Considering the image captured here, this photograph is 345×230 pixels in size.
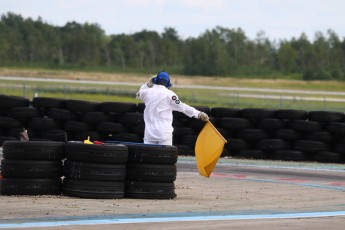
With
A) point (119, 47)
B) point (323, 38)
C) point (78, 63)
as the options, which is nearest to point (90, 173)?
point (78, 63)

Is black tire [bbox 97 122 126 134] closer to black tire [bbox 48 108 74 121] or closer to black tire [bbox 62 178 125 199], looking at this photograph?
black tire [bbox 48 108 74 121]

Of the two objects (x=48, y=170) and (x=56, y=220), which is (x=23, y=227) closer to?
(x=56, y=220)

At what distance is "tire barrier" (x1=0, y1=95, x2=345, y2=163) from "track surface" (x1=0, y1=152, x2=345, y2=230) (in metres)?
4.89

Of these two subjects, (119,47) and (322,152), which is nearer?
(322,152)

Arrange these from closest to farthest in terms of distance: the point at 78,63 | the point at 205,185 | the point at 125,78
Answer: the point at 205,185 → the point at 125,78 → the point at 78,63

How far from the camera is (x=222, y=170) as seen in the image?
1706 centimetres

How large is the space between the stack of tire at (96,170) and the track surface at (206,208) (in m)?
0.17

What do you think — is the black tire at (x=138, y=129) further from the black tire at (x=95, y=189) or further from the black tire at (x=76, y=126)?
the black tire at (x=95, y=189)

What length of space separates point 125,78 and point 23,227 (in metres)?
67.6

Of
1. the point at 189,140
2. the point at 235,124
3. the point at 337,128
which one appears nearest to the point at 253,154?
the point at 235,124

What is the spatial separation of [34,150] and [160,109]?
6.54 feet

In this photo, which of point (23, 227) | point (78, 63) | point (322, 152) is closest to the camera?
point (23, 227)

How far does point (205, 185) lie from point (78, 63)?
81.7 meters

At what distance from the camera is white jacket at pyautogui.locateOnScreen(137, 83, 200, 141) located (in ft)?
40.3
